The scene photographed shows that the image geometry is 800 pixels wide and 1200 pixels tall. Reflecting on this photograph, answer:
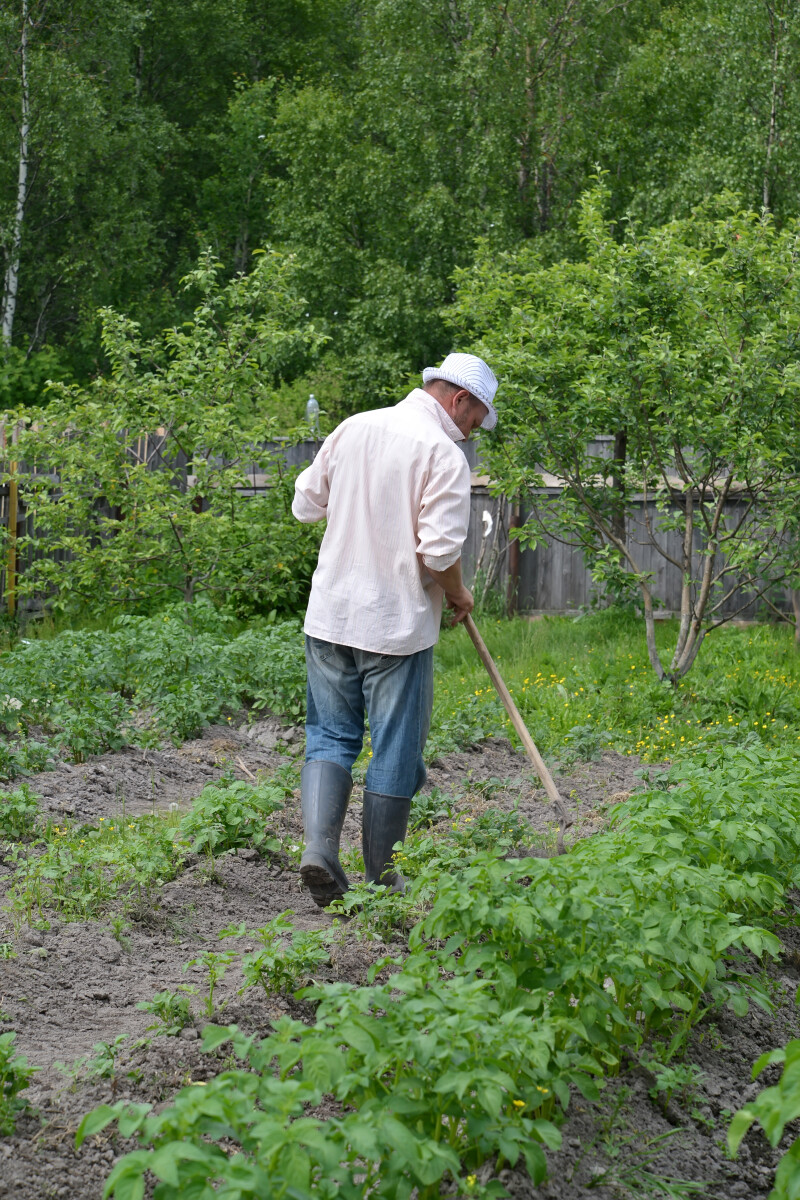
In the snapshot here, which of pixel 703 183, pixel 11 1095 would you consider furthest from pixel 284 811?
pixel 703 183

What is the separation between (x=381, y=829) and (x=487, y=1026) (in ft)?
5.73

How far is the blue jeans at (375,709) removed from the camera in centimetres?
372

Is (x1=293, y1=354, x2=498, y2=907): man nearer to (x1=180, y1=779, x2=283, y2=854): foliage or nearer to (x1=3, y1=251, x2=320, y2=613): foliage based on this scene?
(x1=180, y1=779, x2=283, y2=854): foliage

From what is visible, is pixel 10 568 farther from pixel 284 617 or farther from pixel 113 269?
pixel 113 269

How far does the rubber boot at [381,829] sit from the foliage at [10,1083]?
1508 mm

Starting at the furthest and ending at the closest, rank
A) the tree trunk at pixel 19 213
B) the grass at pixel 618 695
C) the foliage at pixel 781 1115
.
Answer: the tree trunk at pixel 19 213 < the grass at pixel 618 695 < the foliage at pixel 781 1115

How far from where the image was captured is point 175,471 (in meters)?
8.88

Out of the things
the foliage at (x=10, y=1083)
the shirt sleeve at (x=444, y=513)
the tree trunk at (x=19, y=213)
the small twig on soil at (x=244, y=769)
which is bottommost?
the small twig on soil at (x=244, y=769)

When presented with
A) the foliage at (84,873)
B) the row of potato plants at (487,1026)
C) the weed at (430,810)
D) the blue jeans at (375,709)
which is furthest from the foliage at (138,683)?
the row of potato plants at (487,1026)

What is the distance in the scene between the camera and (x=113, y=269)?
776 inches

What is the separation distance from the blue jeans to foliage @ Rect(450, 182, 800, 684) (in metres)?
3.48

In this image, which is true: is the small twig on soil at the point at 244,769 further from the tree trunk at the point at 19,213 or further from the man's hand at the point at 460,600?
the tree trunk at the point at 19,213

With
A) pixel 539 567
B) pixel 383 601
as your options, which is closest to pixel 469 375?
pixel 383 601

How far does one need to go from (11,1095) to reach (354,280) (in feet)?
59.5
